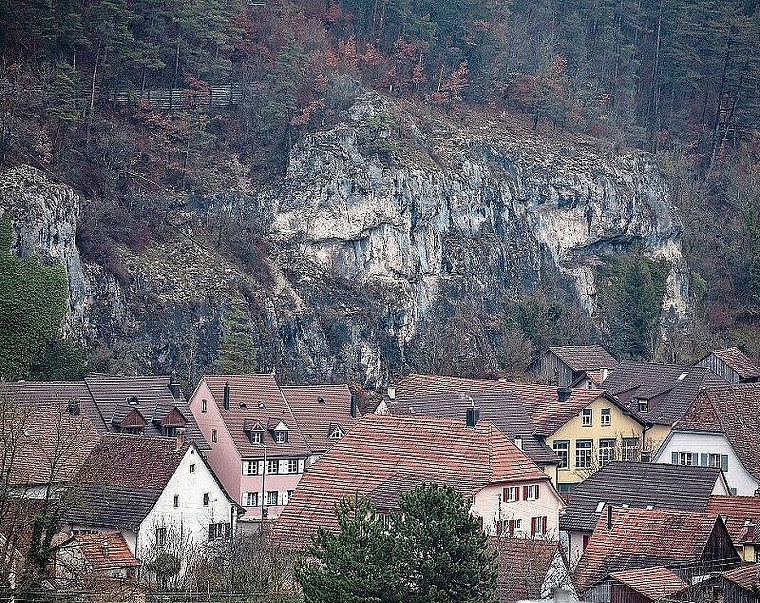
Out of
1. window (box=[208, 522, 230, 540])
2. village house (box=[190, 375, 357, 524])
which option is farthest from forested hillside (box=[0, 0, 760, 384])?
window (box=[208, 522, 230, 540])

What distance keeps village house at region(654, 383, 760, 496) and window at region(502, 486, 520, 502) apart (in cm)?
943

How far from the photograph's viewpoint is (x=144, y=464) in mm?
49375

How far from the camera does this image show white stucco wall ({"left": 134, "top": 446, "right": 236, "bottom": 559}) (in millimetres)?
47250

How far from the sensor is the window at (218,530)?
4903cm

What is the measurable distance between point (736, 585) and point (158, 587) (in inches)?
490

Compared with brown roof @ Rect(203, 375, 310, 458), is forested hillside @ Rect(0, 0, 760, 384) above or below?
above

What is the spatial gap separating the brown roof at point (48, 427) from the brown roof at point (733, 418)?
63.4ft

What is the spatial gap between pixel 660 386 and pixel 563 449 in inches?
221

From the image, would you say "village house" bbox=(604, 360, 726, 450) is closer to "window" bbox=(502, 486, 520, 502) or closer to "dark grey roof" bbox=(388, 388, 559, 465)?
"dark grey roof" bbox=(388, 388, 559, 465)

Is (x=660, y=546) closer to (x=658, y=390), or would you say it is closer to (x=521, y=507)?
(x=521, y=507)

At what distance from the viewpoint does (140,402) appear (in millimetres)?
58625

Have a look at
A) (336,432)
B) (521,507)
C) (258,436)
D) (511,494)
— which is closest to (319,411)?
(336,432)

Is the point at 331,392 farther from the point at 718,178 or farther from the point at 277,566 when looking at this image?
the point at 718,178

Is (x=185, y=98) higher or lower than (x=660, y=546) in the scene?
higher
